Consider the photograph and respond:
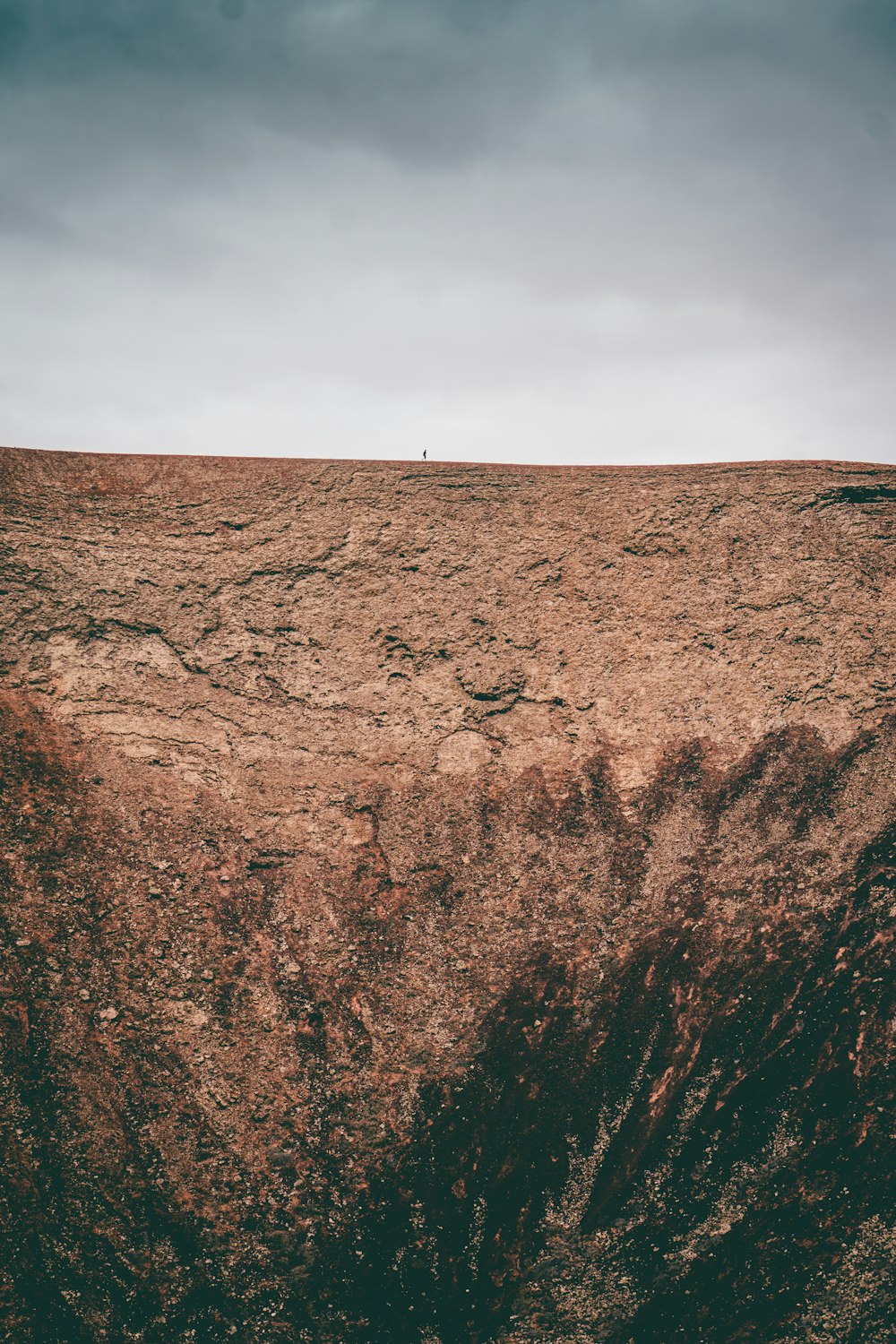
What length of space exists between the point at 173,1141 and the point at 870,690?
16.1 feet

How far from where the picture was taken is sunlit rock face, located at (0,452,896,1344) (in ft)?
12.2

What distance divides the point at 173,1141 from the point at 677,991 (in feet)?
9.76

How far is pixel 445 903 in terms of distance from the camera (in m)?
4.29

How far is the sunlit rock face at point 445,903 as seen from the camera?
147 inches

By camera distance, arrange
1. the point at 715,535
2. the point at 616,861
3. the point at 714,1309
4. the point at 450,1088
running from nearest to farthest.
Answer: the point at 714,1309 < the point at 450,1088 < the point at 616,861 < the point at 715,535

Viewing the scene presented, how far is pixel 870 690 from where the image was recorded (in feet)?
14.5

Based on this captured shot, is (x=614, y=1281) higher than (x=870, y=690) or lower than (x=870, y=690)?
lower

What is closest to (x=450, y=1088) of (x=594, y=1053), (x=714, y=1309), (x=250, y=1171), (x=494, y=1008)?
(x=494, y=1008)

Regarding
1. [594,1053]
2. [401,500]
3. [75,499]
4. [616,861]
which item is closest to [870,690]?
[616,861]

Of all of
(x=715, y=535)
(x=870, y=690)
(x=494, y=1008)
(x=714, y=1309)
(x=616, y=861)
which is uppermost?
(x=715, y=535)

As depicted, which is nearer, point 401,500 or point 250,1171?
point 250,1171

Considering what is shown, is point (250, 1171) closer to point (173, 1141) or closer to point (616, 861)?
point (173, 1141)

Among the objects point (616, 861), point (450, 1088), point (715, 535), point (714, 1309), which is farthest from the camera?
point (715, 535)

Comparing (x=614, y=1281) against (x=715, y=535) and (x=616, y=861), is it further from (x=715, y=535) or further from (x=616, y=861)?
(x=715, y=535)
